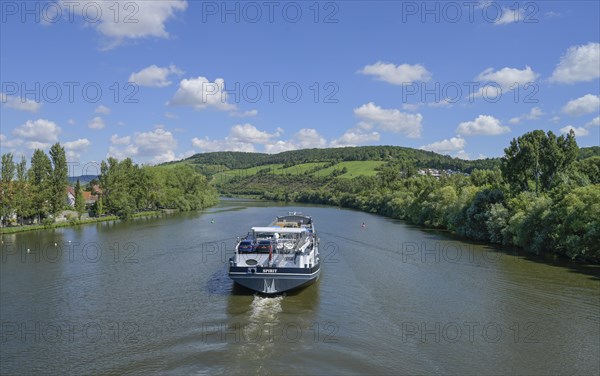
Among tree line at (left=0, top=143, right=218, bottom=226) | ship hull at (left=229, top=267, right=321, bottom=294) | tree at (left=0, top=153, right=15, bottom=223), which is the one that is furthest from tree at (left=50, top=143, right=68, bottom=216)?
ship hull at (left=229, top=267, right=321, bottom=294)

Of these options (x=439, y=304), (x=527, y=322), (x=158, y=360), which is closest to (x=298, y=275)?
(x=439, y=304)

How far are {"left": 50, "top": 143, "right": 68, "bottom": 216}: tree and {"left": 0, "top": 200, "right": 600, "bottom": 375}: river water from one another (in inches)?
1349

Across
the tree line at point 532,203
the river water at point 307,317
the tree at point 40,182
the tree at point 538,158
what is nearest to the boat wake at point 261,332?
the river water at point 307,317

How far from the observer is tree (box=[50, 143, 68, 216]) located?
74250 mm

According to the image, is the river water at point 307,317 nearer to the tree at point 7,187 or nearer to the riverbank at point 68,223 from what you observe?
the riverbank at point 68,223

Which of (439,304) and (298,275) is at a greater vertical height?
(298,275)

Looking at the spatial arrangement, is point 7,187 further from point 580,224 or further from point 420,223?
point 580,224

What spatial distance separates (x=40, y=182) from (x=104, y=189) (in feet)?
65.4

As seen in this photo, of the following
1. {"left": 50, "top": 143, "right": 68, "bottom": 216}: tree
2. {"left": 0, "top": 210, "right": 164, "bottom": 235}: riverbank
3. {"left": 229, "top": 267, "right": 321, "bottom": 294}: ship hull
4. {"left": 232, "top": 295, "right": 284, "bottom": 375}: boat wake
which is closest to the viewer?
{"left": 232, "top": 295, "right": 284, "bottom": 375}: boat wake

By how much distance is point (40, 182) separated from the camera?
7412 cm

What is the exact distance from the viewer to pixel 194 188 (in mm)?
127875

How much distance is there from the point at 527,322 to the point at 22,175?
75.3 m

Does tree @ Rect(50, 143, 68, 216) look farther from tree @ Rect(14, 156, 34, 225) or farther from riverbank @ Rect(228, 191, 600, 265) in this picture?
riverbank @ Rect(228, 191, 600, 265)

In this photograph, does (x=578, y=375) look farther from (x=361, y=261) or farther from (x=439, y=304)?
(x=361, y=261)
